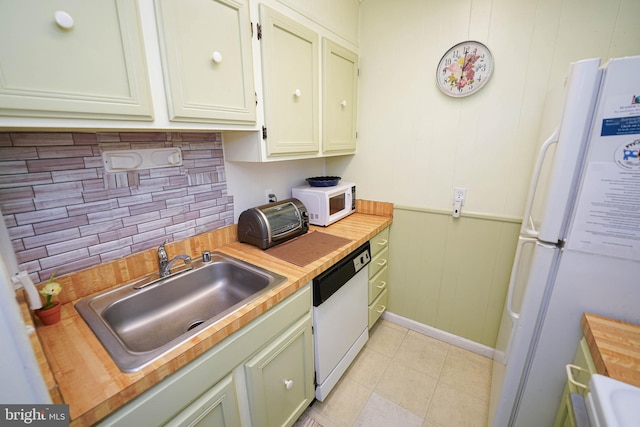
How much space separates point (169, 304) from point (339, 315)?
892mm

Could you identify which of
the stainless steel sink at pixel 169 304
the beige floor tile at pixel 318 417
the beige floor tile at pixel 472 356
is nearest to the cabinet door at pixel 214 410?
the stainless steel sink at pixel 169 304

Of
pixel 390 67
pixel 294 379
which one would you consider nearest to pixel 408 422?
pixel 294 379

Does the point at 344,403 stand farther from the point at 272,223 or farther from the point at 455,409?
the point at 272,223

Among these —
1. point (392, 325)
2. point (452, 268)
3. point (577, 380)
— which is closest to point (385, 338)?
point (392, 325)

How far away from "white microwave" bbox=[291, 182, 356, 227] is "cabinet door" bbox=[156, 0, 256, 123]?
0.72 m

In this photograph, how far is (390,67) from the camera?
6.08 feet

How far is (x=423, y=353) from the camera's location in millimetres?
1936

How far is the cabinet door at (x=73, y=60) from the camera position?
0.65 m

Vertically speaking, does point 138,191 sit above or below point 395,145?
below

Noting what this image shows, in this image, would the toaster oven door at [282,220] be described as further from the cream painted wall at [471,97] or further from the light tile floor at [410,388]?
the light tile floor at [410,388]

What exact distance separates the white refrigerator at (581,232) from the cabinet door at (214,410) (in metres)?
1.15

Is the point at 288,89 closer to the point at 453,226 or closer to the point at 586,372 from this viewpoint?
the point at 453,226

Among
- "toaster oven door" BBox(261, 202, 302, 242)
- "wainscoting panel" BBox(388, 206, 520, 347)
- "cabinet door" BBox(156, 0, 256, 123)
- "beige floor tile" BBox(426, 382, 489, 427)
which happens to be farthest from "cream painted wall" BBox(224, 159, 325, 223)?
"beige floor tile" BBox(426, 382, 489, 427)

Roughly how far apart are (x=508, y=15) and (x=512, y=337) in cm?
167
